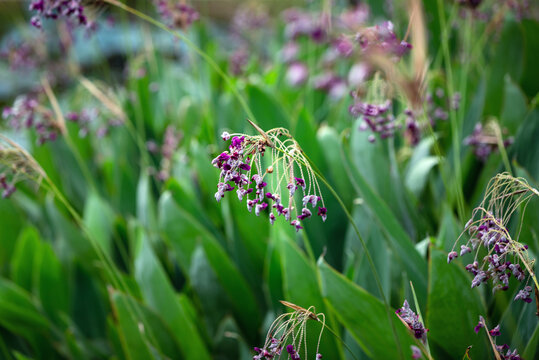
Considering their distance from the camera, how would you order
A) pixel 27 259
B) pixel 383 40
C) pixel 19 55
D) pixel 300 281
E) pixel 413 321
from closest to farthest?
1. pixel 413 321
2. pixel 383 40
3. pixel 300 281
4. pixel 27 259
5. pixel 19 55

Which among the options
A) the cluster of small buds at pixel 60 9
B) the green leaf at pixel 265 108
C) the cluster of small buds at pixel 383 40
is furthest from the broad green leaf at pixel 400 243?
the cluster of small buds at pixel 60 9

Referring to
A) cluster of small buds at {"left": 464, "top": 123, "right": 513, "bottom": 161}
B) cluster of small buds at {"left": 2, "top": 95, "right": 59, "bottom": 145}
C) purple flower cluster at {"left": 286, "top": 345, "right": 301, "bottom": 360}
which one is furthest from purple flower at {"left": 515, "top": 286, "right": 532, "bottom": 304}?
cluster of small buds at {"left": 2, "top": 95, "right": 59, "bottom": 145}

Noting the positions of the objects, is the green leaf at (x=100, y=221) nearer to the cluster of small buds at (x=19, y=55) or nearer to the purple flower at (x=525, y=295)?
the cluster of small buds at (x=19, y=55)

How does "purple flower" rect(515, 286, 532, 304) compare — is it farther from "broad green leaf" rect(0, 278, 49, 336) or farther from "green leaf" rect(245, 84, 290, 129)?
"broad green leaf" rect(0, 278, 49, 336)

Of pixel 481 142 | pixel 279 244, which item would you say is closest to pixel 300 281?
pixel 279 244

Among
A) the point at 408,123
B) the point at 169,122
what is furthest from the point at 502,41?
the point at 169,122

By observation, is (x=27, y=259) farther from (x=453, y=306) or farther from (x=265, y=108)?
(x=453, y=306)

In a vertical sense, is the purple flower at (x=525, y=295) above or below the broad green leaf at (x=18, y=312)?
above
